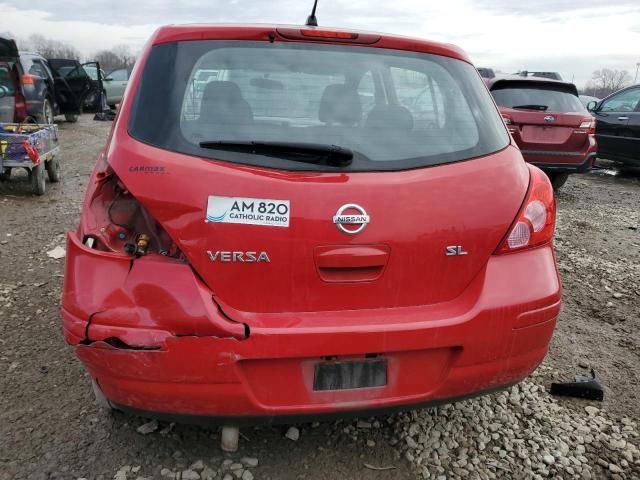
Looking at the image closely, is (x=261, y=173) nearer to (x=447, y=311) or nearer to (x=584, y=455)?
(x=447, y=311)

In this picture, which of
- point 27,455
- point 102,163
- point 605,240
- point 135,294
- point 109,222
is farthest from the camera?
point 605,240

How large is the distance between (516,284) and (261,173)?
3.27 feet

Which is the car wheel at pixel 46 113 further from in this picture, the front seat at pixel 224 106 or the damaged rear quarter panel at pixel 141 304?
the damaged rear quarter panel at pixel 141 304

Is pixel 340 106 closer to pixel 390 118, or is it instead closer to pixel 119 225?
pixel 390 118

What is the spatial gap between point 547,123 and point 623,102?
11.4 ft

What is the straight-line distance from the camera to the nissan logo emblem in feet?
5.97

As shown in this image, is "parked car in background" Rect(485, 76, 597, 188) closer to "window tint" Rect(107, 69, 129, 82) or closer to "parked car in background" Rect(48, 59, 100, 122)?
"parked car in background" Rect(48, 59, 100, 122)

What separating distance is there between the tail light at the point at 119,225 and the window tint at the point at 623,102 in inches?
383

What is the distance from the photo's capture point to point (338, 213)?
5.99ft

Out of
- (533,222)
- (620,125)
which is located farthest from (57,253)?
(620,125)

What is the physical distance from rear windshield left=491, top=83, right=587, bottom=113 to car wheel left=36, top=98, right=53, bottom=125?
775cm

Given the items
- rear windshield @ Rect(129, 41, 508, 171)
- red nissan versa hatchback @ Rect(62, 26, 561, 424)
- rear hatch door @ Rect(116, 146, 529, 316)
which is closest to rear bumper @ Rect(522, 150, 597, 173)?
rear windshield @ Rect(129, 41, 508, 171)

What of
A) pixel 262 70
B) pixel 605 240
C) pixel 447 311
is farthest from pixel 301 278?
pixel 605 240

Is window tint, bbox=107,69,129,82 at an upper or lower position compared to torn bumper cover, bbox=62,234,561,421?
lower
